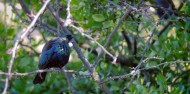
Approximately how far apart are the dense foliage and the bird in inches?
4.0

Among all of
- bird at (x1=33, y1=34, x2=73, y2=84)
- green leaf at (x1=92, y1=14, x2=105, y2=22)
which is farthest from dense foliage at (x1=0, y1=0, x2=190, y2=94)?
bird at (x1=33, y1=34, x2=73, y2=84)

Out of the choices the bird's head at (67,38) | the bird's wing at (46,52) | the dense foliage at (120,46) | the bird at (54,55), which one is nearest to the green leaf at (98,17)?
the dense foliage at (120,46)

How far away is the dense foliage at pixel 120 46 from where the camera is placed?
3842mm

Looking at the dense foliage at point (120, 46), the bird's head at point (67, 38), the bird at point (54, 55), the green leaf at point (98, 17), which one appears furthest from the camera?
the bird at point (54, 55)

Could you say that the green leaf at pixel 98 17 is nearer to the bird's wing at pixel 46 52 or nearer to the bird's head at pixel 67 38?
the bird's head at pixel 67 38

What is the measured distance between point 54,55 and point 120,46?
91cm

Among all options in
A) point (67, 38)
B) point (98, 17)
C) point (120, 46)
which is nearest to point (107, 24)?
point (98, 17)

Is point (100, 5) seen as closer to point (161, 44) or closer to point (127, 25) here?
point (127, 25)

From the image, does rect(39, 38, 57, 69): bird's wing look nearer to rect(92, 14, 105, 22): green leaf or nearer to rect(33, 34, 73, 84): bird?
rect(33, 34, 73, 84): bird

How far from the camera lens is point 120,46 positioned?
531 cm

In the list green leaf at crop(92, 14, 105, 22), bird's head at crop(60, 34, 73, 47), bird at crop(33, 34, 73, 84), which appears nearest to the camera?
green leaf at crop(92, 14, 105, 22)

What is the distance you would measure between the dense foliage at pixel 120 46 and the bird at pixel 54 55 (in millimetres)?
102

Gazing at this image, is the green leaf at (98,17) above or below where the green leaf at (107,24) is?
above

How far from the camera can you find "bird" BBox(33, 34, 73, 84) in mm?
4582
